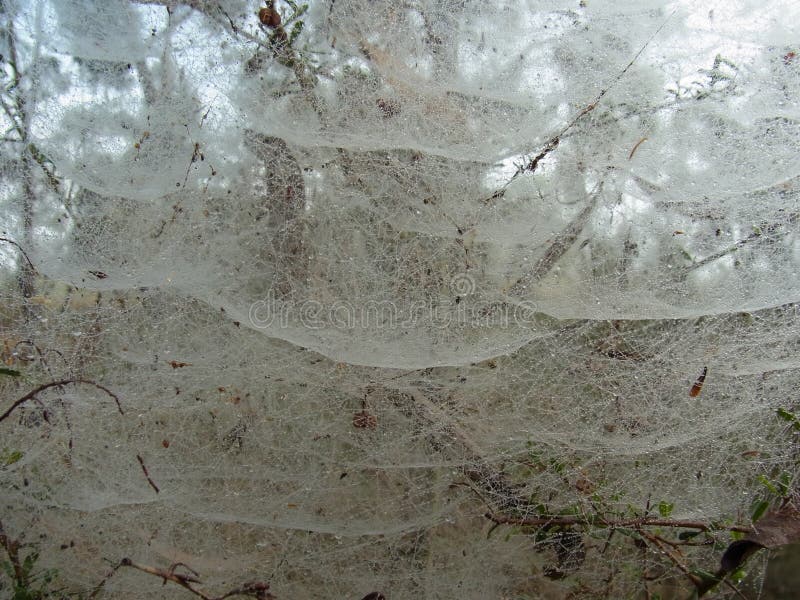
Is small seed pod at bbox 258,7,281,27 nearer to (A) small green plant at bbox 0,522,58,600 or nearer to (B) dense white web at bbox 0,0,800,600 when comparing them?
(B) dense white web at bbox 0,0,800,600

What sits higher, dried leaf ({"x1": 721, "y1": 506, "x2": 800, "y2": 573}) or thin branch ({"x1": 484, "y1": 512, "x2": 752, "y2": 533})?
dried leaf ({"x1": 721, "y1": 506, "x2": 800, "y2": 573})

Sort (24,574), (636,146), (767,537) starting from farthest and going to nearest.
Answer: (636,146)
(24,574)
(767,537)

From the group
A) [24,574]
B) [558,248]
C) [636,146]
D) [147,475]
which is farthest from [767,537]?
[24,574]

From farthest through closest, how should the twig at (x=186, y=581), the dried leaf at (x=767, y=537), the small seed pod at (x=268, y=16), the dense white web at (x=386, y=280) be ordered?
the small seed pod at (x=268, y=16)
the dense white web at (x=386, y=280)
the twig at (x=186, y=581)
the dried leaf at (x=767, y=537)

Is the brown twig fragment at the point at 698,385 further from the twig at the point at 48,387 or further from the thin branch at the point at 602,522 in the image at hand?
the twig at the point at 48,387

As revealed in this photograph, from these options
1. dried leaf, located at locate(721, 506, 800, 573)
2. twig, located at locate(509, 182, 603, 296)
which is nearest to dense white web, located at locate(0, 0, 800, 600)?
twig, located at locate(509, 182, 603, 296)

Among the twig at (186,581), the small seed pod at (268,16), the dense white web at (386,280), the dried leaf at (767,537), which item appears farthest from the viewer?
the small seed pod at (268,16)

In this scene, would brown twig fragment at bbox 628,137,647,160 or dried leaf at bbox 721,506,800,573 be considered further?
brown twig fragment at bbox 628,137,647,160

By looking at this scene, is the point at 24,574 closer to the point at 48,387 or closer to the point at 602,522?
the point at 48,387

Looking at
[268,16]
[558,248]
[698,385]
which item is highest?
[268,16]

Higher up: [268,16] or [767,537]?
[268,16]

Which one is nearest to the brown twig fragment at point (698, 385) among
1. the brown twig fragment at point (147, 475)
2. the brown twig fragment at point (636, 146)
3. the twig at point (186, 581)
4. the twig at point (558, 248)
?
the twig at point (558, 248)

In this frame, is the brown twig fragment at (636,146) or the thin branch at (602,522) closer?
the thin branch at (602,522)
